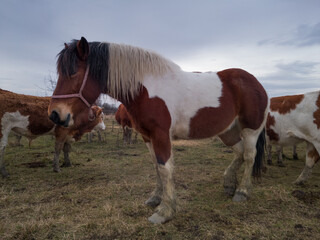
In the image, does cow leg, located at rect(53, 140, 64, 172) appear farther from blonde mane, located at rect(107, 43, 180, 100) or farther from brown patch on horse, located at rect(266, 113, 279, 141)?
brown patch on horse, located at rect(266, 113, 279, 141)

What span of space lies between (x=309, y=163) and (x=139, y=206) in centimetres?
393


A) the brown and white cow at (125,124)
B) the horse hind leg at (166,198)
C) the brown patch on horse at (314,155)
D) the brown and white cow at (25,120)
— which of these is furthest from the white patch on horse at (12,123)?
the brown patch on horse at (314,155)

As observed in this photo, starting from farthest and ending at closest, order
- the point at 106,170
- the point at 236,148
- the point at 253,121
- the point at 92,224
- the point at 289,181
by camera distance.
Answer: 1. the point at 106,170
2. the point at 289,181
3. the point at 236,148
4. the point at 253,121
5. the point at 92,224

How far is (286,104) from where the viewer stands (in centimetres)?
507

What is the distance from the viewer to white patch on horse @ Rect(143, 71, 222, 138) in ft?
8.90

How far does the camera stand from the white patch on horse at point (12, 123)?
16.2 feet

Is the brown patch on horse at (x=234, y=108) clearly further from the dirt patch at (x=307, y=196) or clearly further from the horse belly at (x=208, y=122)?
the dirt patch at (x=307, y=196)

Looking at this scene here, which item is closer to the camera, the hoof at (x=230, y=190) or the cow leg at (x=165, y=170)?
the cow leg at (x=165, y=170)

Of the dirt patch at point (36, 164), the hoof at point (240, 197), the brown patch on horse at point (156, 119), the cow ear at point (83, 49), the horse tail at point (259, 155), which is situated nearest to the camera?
the cow ear at point (83, 49)

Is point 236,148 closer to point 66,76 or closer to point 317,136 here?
point 317,136

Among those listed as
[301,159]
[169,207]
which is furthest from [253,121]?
[301,159]

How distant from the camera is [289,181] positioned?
4.69 m

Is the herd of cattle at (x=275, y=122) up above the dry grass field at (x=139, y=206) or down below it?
above

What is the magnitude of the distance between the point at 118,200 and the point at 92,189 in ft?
2.88
